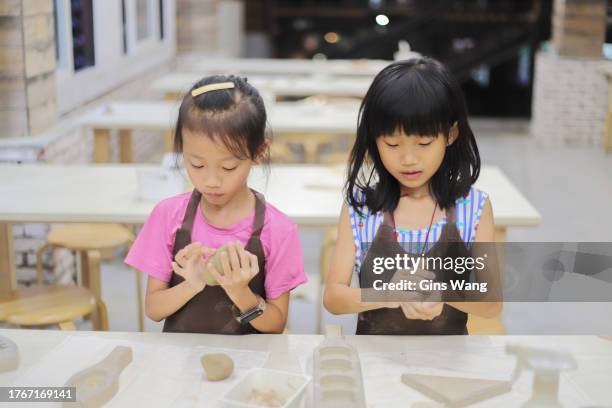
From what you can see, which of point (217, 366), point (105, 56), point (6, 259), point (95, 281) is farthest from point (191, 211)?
point (105, 56)

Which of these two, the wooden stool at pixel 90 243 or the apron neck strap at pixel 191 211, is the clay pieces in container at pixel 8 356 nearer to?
the apron neck strap at pixel 191 211

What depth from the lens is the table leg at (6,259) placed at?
7.42 ft

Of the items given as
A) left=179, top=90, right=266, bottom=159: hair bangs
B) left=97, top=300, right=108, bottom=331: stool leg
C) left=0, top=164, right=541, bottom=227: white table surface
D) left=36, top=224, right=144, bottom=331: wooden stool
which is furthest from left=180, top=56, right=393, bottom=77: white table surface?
left=179, top=90, right=266, bottom=159: hair bangs

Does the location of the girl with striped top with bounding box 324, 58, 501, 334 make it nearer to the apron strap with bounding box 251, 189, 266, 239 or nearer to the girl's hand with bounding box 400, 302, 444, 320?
the girl's hand with bounding box 400, 302, 444, 320

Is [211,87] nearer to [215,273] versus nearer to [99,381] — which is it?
[215,273]

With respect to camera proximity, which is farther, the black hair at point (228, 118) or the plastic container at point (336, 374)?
the black hair at point (228, 118)

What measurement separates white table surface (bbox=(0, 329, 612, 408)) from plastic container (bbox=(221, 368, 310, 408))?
0.05 m

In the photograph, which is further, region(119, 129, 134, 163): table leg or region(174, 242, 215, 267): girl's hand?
region(119, 129, 134, 163): table leg

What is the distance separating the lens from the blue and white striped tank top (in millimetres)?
1438

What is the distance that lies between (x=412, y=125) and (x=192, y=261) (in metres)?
0.40

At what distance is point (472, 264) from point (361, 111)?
394 millimetres

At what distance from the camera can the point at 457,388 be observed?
3.60 ft

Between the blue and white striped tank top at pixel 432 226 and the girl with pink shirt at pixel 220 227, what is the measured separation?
0.37ft

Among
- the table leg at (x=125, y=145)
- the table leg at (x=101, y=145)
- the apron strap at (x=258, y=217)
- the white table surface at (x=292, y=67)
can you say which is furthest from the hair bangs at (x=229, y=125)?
the white table surface at (x=292, y=67)
